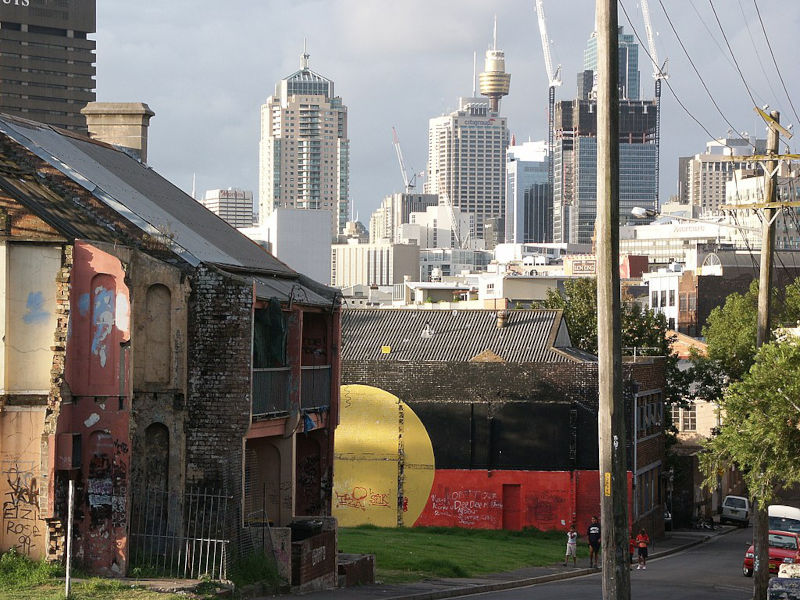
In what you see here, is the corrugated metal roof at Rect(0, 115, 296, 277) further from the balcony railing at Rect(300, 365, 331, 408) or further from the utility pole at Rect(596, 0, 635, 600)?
the utility pole at Rect(596, 0, 635, 600)

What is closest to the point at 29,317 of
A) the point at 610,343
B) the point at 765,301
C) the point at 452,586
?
the point at 610,343

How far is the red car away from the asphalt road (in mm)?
537

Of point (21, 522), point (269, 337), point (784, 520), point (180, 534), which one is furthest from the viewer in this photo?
point (784, 520)

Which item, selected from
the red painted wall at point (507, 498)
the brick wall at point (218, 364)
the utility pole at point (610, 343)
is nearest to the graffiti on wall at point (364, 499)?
the red painted wall at point (507, 498)

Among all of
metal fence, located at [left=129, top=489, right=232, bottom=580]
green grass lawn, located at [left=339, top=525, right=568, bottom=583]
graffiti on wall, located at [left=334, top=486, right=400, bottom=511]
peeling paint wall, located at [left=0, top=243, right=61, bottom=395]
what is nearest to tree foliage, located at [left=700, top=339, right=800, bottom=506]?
green grass lawn, located at [left=339, top=525, right=568, bottom=583]

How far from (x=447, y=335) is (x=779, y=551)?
21.1m

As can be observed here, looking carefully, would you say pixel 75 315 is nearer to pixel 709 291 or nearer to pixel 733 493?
pixel 733 493

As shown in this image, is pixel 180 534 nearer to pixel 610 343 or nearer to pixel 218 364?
pixel 218 364

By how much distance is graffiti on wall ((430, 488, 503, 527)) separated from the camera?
49062 millimetres

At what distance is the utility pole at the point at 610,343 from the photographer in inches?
694

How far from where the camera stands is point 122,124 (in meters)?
31.7

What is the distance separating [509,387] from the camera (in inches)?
1946

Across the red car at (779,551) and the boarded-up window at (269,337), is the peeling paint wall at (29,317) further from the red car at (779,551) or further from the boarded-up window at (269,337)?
the red car at (779,551)

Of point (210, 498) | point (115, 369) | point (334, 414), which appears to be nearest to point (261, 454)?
point (334, 414)
